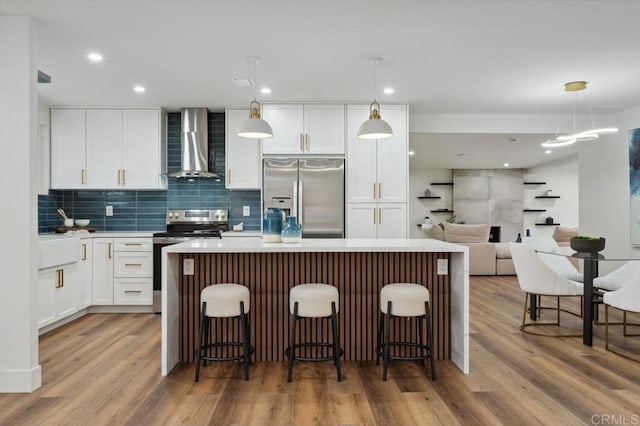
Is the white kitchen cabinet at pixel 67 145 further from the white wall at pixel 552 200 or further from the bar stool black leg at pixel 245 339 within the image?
the white wall at pixel 552 200

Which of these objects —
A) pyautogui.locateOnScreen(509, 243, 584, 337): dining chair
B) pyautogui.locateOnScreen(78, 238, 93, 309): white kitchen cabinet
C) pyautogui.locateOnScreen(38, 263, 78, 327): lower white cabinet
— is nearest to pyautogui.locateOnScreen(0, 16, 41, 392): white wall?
pyautogui.locateOnScreen(38, 263, 78, 327): lower white cabinet

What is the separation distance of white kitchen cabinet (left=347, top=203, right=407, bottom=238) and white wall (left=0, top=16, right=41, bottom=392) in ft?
10.4

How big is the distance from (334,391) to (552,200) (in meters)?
10.9

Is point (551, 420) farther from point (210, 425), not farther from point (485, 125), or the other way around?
point (485, 125)

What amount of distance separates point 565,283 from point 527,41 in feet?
7.58

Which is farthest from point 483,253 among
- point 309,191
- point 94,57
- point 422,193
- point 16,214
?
point 16,214

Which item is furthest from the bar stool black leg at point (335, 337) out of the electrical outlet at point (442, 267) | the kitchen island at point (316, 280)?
the electrical outlet at point (442, 267)

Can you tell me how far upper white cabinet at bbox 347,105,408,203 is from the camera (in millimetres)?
4949

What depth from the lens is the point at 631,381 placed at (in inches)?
114

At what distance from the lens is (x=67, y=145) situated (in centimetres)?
513

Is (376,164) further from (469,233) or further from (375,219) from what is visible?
(469,233)

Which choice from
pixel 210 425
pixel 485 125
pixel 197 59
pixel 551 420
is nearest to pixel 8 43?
pixel 197 59

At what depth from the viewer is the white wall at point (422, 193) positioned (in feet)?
37.8

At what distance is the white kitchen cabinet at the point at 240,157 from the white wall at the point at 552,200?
29.6 feet
